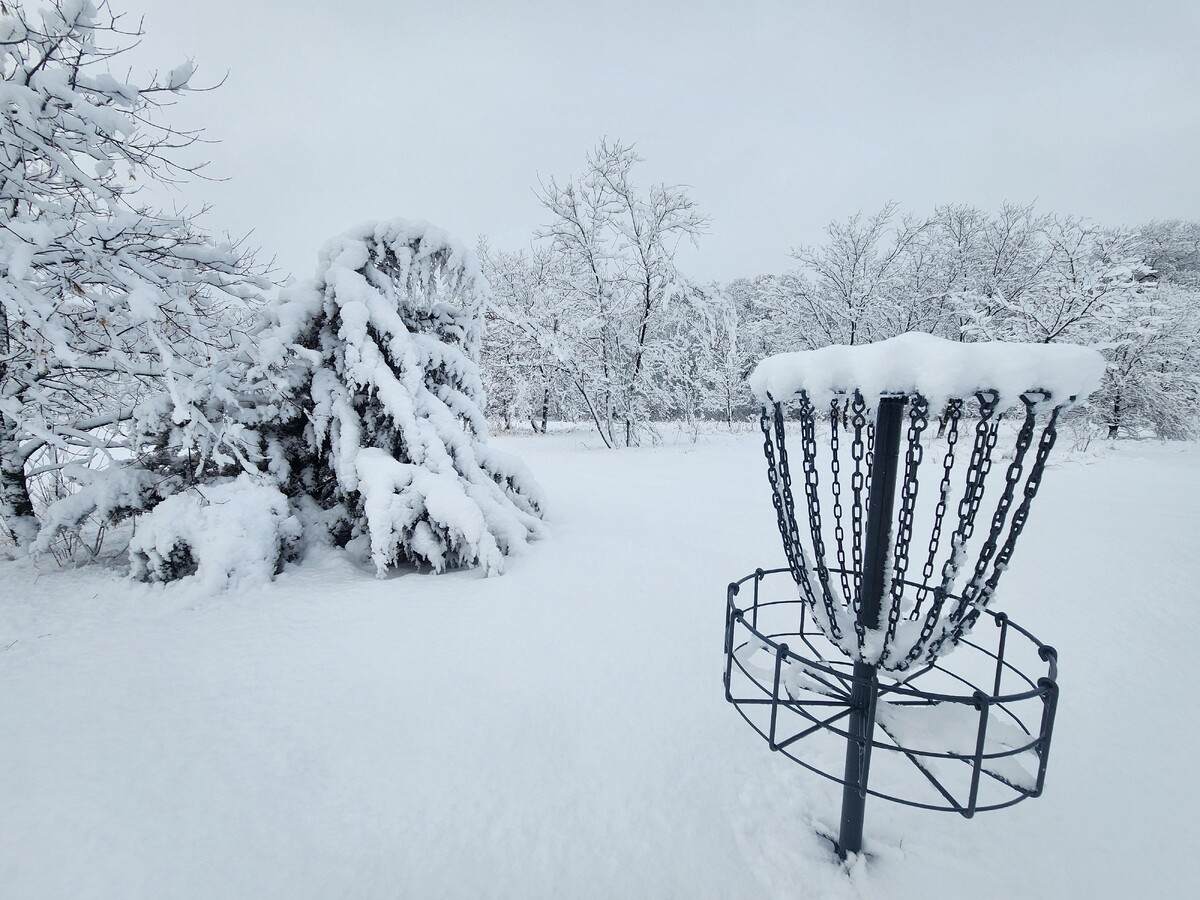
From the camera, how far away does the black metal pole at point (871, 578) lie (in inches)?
75.0

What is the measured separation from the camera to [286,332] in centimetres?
459

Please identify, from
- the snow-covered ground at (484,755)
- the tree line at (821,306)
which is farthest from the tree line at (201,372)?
the tree line at (821,306)

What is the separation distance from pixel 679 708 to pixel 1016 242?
24.6 m

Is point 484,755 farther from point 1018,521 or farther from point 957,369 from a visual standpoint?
point 957,369

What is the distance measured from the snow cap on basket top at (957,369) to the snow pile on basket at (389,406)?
11.1 ft

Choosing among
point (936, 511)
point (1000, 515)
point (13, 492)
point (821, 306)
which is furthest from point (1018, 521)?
point (821, 306)

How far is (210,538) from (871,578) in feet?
15.1

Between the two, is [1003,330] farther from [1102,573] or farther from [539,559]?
[539,559]

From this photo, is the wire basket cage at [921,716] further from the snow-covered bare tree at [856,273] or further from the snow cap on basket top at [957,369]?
the snow-covered bare tree at [856,273]

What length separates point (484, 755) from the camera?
99.4 inches

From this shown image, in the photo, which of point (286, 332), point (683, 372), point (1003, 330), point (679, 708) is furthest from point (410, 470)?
point (1003, 330)

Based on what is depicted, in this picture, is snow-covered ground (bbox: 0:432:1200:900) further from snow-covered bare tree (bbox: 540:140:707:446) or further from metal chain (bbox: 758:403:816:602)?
snow-covered bare tree (bbox: 540:140:707:446)

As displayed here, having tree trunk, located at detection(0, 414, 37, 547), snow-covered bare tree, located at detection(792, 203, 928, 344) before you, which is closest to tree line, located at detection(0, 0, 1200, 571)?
tree trunk, located at detection(0, 414, 37, 547)

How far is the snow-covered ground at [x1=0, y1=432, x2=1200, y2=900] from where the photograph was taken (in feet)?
6.45
